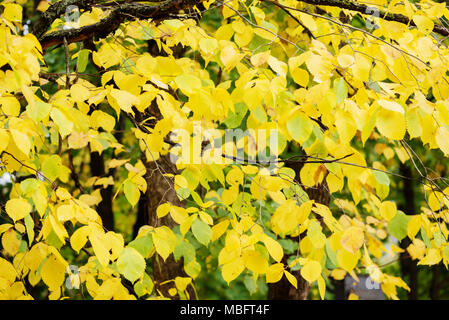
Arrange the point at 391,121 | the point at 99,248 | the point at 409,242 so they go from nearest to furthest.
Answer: the point at 391,121 → the point at 99,248 → the point at 409,242

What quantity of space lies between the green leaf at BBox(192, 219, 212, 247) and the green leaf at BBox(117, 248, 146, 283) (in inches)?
14.9

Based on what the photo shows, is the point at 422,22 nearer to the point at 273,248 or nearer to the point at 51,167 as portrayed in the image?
the point at 273,248

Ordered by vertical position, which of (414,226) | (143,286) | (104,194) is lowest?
(104,194)

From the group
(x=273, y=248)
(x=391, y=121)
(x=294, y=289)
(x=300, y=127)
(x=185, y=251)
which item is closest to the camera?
(x=391, y=121)

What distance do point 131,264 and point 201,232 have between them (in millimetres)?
445

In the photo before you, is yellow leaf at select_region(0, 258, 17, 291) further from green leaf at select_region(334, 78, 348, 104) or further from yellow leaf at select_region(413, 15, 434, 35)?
yellow leaf at select_region(413, 15, 434, 35)

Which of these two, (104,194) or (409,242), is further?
(409,242)

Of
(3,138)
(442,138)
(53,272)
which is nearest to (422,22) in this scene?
(442,138)

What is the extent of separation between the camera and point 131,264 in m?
1.76

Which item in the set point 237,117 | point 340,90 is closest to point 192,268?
point 237,117

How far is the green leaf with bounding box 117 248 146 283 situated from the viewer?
175 cm

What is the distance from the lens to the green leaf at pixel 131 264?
1.75 m

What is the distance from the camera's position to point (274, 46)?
3.01 metres

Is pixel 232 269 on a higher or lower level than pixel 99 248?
lower
